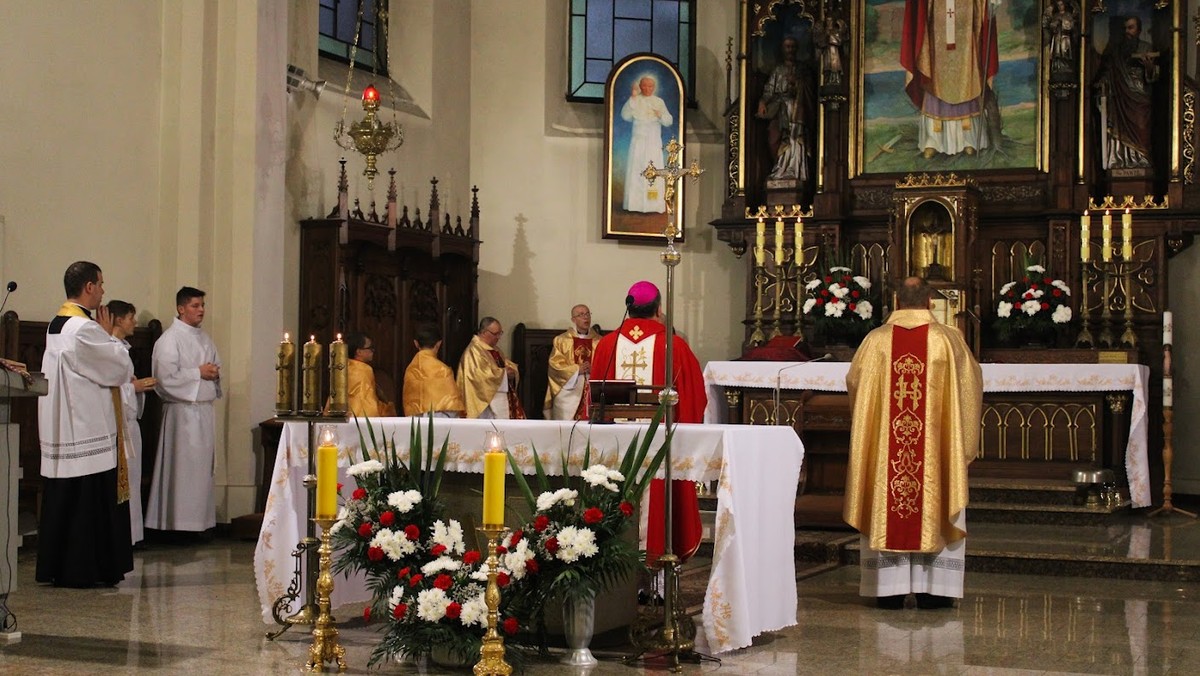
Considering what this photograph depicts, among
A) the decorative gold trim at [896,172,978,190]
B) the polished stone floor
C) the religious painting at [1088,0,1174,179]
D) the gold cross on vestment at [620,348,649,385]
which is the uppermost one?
the religious painting at [1088,0,1174,179]

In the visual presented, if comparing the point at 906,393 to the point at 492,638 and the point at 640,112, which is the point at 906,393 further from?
the point at 640,112

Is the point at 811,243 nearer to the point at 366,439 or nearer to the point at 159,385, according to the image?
the point at 159,385

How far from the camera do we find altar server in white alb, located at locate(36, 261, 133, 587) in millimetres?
8219

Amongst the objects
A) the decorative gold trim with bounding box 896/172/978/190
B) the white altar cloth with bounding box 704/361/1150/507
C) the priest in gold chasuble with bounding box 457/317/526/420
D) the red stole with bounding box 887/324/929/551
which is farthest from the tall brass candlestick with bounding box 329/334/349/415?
the decorative gold trim with bounding box 896/172/978/190

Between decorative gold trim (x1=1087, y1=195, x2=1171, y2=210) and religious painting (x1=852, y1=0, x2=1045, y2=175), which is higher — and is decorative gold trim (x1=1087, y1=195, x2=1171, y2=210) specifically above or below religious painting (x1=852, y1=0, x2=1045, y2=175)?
below

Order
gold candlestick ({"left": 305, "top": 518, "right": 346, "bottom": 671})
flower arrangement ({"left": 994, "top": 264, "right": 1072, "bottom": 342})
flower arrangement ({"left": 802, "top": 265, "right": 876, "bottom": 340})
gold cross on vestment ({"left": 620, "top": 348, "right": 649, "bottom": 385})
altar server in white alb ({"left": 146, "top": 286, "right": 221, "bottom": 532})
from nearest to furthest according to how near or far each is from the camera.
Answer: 1. gold candlestick ({"left": 305, "top": 518, "right": 346, "bottom": 671})
2. gold cross on vestment ({"left": 620, "top": 348, "right": 649, "bottom": 385})
3. altar server in white alb ({"left": 146, "top": 286, "right": 221, "bottom": 532})
4. flower arrangement ({"left": 994, "top": 264, "right": 1072, "bottom": 342})
5. flower arrangement ({"left": 802, "top": 265, "right": 876, "bottom": 340})

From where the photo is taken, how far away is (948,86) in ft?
46.7

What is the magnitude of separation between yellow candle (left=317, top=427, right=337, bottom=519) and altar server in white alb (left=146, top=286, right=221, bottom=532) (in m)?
5.45

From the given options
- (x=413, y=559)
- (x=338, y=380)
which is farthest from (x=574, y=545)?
(x=338, y=380)

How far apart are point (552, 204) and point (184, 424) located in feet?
19.4

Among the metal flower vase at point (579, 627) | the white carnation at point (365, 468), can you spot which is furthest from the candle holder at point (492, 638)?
the white carnation at point (365, 468)

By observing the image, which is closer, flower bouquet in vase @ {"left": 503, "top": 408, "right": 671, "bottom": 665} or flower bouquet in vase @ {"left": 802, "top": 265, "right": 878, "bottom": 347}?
flower bouquet in vase @ {"left": 503, "top": 408, "right": 671, "bottom": 665}

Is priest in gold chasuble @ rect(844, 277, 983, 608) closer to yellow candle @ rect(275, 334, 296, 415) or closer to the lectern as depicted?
yellow candle @ rect(275, 334, 296, 415)

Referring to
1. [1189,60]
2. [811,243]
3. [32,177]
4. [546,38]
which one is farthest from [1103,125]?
[32,177]
